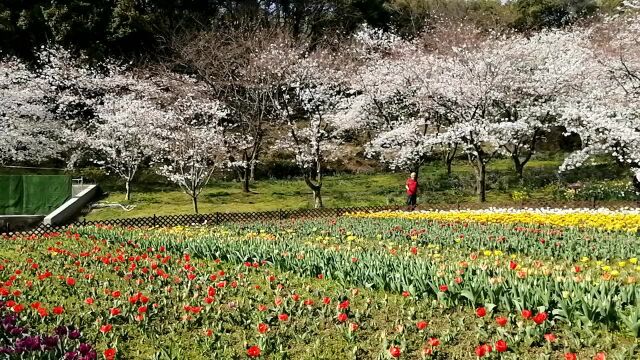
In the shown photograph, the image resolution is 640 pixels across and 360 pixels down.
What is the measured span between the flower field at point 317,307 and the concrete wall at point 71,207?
12.2m

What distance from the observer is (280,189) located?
3177 cm

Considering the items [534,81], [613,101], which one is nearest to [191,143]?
[534,81]

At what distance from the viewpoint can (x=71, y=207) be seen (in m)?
23.1

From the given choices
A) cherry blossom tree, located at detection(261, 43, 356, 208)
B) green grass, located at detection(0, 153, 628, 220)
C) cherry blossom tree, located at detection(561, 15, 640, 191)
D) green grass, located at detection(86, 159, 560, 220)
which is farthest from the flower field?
cherry blossom tree, located at detection(261, 43, 356, 208)

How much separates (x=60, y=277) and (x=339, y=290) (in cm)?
415

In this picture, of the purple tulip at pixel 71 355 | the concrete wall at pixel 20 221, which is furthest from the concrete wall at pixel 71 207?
the purple tulip at pixel 71 355

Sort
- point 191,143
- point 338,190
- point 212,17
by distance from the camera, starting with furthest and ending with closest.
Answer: point 212,17 < point 338,190 < point 191,143

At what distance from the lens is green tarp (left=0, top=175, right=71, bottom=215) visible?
70.7ft

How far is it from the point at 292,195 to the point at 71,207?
36.2 ft

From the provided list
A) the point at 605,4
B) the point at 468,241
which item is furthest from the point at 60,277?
the point at 605,4

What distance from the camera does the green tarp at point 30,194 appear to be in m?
21.6

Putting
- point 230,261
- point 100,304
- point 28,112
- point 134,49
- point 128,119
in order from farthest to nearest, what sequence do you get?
1. point 134,49
2. point 28,112
3. point 128,119
4. point 230,261
5. point 100,304

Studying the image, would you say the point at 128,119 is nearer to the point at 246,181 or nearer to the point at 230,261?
the point at 246,181

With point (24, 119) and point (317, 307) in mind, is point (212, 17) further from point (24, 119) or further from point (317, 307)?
point (317, 307)
